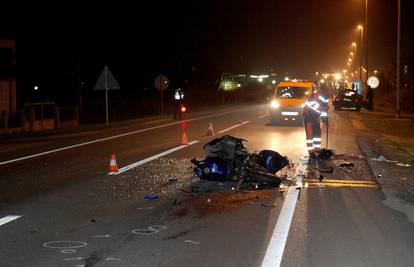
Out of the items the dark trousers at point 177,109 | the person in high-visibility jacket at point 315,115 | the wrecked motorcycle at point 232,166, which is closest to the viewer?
the wrecked motorcycle at point 232,166

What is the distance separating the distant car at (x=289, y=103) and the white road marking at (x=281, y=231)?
54.3ft

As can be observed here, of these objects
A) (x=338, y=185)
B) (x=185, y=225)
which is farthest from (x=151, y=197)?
(x=338, y=185)

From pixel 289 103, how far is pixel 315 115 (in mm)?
11376

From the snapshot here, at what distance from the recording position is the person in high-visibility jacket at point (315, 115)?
15734 millimetres

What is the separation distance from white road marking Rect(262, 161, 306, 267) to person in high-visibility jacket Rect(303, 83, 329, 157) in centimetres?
478

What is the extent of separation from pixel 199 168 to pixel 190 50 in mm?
63499

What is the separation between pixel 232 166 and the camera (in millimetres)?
11320

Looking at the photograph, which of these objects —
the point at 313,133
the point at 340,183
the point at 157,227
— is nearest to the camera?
the point at 157,227

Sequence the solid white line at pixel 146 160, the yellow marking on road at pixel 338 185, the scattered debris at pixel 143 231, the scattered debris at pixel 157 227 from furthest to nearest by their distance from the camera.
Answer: the solid white line at pixel 146 160 < the yellow marking on road at pixel 338 185 < the scattered debris at pixel 157 227 < the scattered debris at pixel 143 231

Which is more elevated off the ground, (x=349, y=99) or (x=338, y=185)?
(x=349, y=99)

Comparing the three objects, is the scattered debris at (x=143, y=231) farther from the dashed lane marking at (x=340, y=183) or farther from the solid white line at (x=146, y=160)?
the solid white line at (x=146, y=160)

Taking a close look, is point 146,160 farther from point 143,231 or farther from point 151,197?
point 143,231

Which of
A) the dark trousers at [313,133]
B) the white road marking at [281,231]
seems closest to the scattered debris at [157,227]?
the white road marking at [281,231]

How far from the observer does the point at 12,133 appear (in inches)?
1000
